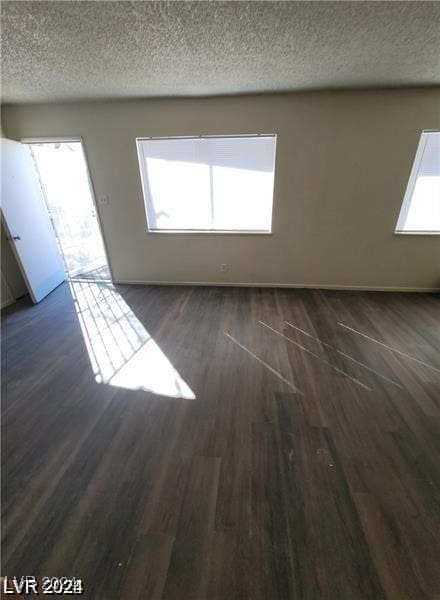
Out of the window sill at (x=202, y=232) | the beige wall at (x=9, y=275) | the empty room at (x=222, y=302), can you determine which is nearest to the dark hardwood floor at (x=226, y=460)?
the empty room at (x=222, y=302)

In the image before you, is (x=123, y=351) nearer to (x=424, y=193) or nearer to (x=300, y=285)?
(x=300, y=285)

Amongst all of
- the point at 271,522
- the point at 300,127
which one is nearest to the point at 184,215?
the point at 300,127

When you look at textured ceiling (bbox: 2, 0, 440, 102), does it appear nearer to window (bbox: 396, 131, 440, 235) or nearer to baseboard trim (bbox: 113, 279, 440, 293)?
window (bbox: 396, 131, 440, 235)

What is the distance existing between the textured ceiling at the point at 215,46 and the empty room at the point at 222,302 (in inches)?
0.8

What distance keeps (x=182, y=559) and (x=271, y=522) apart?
0.43m

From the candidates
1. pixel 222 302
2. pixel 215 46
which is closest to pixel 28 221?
pixel 222 302

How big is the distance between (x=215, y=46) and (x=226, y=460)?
2994 mm

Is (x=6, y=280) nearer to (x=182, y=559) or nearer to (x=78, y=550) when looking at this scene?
(x=78, y=550)

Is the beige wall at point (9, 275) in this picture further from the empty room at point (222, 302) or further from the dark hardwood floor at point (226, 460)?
the dark hardwood floor at point (226, 460)

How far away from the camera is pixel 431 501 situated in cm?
122

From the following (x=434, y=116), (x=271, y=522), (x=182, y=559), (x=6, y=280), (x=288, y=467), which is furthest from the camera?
(x=6, y=280)

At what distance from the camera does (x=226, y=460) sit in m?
1.41

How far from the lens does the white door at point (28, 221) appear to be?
2984mm

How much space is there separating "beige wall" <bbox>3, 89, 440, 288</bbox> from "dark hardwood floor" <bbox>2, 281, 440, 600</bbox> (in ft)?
3.82
